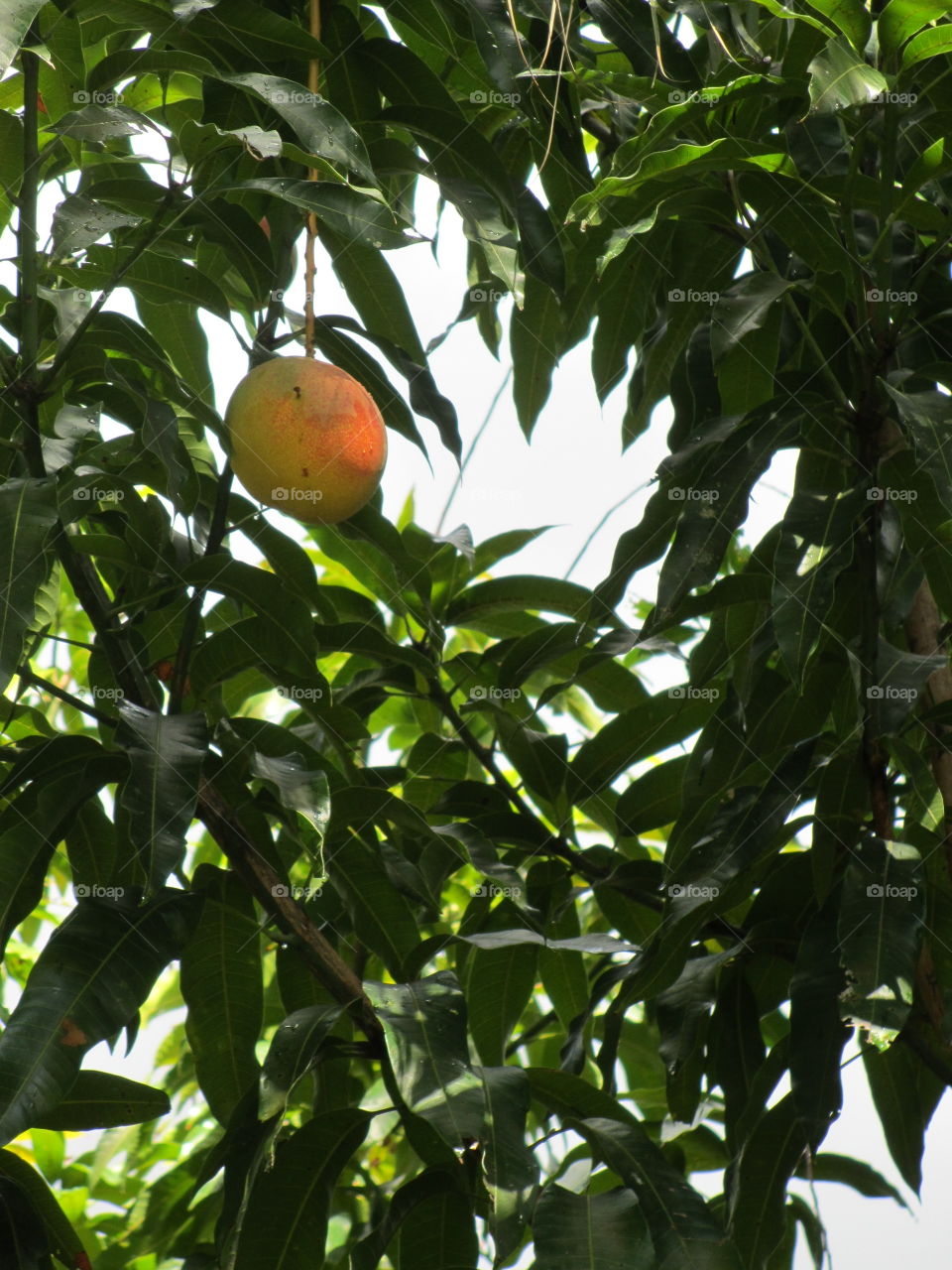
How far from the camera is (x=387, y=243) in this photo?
90 cm

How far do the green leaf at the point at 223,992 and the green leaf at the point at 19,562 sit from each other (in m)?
0.38

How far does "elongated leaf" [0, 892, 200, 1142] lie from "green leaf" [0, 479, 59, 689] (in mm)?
239

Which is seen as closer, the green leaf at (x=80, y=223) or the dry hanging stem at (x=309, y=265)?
the green leaf at (x=80, y=223)

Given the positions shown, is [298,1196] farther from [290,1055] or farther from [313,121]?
[313,121]

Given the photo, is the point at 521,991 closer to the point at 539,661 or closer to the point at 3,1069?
the point at 539,661

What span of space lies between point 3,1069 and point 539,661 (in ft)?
2.00

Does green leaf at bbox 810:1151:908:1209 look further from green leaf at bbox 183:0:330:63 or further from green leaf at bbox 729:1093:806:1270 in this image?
green leaf at bbox 183:0:330:63

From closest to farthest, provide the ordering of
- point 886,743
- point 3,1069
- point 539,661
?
point 3,1069
point 886,743
point 539,661

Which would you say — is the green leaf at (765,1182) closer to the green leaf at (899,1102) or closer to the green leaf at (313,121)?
the green leaf at (899,1102)

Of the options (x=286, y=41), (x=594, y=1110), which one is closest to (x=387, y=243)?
(x=286, y=41)

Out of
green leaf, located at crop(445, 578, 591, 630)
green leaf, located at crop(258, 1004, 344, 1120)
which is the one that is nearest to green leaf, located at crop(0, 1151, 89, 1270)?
green leaf, located at crop(258, 1004, 344, 1120)

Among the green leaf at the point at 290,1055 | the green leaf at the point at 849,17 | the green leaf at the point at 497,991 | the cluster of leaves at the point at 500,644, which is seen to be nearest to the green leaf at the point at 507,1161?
the cluster of leaves at the point at 500,644

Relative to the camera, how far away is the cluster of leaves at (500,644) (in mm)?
941

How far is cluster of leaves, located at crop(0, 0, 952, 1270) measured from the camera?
941 millimetres
